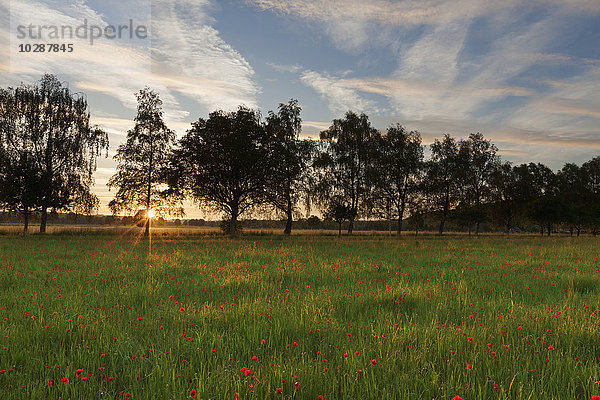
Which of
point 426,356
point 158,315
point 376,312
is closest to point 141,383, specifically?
point 158,315

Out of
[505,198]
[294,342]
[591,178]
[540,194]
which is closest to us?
[294,342]

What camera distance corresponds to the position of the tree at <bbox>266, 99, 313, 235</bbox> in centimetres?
4100

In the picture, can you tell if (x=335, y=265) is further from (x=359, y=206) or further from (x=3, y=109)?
(x=3, y=109)

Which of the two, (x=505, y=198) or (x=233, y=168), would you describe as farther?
(x=505, y=198)

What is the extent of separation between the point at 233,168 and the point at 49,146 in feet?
73.1

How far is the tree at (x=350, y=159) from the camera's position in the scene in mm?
51406

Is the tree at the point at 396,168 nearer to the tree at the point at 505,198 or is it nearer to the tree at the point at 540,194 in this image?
the tree at the point at 505,198

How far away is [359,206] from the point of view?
52.6 metres

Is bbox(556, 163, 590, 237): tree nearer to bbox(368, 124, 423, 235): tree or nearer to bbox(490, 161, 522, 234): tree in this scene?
bbox(490, 161, 522, 234): tree

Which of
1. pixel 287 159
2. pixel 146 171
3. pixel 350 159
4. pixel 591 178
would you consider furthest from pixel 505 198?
pixel 146 171

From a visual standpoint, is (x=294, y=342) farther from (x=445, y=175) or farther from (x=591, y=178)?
(x=591, y=178)

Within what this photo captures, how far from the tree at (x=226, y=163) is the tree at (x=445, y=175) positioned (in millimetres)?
32973

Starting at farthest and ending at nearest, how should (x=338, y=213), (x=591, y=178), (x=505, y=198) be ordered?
(x=591, y=178), (x=505, y=198), (x=338, y=213)

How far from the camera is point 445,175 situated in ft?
194
